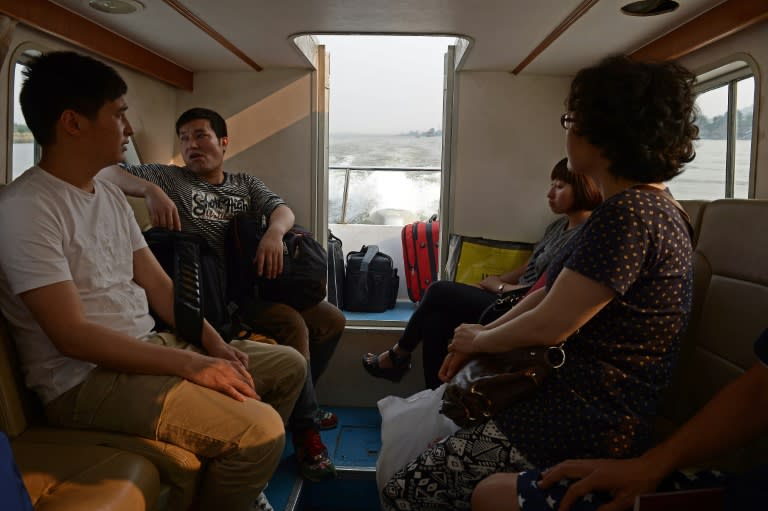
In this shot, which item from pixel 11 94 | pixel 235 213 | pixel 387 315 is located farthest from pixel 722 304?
pixel 387 315

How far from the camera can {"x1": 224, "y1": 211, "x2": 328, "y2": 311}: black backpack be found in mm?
2738

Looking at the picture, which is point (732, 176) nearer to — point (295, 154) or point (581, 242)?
point (581, 242)

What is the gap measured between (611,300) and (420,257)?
3.83 m

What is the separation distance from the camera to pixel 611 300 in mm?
1258

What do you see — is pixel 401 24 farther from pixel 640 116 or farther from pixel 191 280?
pixel 640 116

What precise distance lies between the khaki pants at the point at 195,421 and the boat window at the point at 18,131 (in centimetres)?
123

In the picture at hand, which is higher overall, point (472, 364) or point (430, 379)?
point (472, 364)

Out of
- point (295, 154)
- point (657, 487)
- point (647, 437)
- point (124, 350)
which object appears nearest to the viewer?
point (657, 487)

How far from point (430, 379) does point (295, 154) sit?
1.80m

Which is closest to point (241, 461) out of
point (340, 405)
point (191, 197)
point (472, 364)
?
point (472, 364)

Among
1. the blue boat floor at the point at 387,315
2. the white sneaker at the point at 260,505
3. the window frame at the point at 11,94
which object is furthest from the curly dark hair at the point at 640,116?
the blue boat floor at the point at 387,315

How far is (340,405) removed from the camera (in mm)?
3516

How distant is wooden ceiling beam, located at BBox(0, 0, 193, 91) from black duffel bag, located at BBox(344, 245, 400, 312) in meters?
1.91

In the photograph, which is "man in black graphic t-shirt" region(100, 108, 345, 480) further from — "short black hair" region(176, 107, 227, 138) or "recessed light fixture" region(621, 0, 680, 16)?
"recessed light fixture" region(621, 0, 680, 16)
